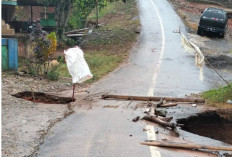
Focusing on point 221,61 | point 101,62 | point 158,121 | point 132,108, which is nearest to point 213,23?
point 221,61

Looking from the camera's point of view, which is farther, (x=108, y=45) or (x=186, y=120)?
(x=108, y=45)

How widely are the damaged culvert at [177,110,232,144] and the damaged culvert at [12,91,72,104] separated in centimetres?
429

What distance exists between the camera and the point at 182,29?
3244cm

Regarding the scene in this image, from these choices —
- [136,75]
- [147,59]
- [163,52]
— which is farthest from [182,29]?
[136,75]

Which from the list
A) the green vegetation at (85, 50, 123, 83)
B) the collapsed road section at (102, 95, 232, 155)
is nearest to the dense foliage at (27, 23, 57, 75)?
the green vegetation at (85, 50, 123, 83)

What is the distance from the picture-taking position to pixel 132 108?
12.5 m

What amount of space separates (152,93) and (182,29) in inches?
738

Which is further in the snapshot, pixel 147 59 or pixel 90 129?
pixel 147 59

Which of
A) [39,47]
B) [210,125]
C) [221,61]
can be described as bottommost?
[210,125]

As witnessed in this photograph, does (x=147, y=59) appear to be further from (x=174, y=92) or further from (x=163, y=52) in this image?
(x=174, y=92)

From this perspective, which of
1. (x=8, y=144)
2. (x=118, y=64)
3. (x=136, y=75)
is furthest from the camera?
(x=118, y=64)

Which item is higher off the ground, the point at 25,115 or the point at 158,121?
the point at 158,121

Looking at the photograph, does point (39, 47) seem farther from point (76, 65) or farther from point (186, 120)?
point (186, 120)

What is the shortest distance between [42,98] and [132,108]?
11.3 ft
